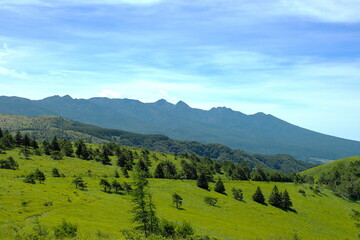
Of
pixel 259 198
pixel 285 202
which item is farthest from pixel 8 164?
pixel 285 202

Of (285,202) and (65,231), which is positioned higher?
(65,231)

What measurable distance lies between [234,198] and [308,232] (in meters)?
36.8

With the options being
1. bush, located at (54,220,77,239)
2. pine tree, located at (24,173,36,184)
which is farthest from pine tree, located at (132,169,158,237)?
pine tree, located at (24,173,36,184)

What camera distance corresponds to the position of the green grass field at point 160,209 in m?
50.4

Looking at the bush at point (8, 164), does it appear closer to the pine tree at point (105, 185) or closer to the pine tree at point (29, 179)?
the pine tree at point (29, 179)

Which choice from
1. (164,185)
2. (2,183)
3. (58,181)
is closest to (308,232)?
(164,185)

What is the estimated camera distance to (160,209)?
80438mm

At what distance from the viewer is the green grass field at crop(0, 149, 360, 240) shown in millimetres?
50438

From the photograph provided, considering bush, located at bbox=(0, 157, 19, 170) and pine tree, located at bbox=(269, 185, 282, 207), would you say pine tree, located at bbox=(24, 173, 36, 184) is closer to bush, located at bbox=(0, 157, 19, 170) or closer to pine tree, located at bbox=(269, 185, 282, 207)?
bush, located at bbox=(0, 157, 19, 170)

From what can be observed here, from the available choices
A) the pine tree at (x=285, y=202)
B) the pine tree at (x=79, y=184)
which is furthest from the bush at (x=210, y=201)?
the pine tree at (x=79, y=184)

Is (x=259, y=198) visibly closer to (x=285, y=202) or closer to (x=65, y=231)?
(x=285, y=202)

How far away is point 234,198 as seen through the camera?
12481cm

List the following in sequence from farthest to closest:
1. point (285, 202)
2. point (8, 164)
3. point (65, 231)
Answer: point (285, 202) → point (8, 164) → point (65, 231)

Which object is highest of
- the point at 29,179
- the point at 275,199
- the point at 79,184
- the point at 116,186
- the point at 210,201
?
the point at 29,179
